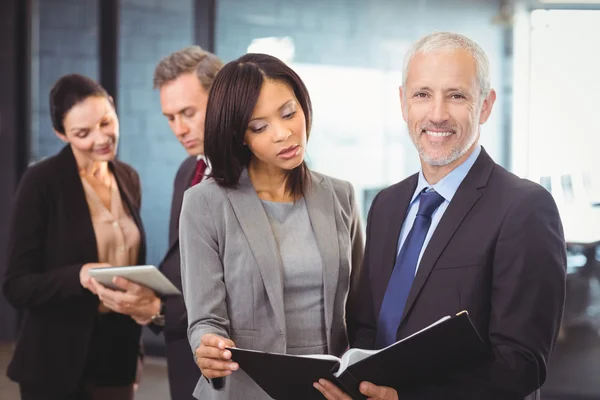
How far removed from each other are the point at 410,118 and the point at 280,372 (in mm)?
640

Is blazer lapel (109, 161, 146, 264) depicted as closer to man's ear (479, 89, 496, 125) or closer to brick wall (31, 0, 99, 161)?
man's ear (479, 89, 496, 125)

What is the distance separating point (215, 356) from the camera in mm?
1749

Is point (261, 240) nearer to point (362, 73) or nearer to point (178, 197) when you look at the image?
point (178, 197)

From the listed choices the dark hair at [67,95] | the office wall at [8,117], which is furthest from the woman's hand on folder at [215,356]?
the office wall at [8,117]

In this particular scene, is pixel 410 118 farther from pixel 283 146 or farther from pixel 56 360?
pixel 56 360

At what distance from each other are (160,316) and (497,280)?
1.46 m

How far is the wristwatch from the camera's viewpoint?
8.75 ft

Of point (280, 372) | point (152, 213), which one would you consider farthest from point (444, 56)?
point (152, 213)

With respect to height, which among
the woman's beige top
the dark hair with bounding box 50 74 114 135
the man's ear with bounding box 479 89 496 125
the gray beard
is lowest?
the woman's beige top

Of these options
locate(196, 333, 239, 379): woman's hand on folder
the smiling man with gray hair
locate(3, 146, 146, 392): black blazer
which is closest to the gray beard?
the smiling man with gray hair

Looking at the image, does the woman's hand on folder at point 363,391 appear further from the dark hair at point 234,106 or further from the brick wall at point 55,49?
the brick wall at point 55,49

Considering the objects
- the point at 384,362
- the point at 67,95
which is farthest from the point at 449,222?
the point at 67,95

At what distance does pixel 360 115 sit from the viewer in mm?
4770

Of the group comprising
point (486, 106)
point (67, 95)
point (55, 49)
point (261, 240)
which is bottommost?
point (261, 240)
